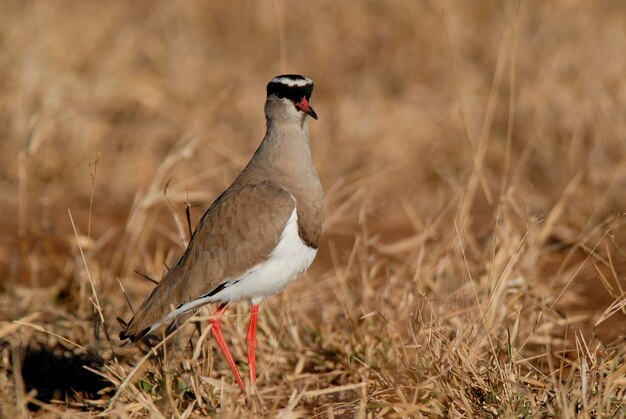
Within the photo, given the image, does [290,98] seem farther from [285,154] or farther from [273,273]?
[273,273]

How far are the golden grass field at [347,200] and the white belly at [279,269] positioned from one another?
1.03ft

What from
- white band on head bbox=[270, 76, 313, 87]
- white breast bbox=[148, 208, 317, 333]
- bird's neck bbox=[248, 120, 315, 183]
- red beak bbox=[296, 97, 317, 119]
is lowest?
white breast bbox=[148, 208, 317, 333]

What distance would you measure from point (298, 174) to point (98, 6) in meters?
5.23

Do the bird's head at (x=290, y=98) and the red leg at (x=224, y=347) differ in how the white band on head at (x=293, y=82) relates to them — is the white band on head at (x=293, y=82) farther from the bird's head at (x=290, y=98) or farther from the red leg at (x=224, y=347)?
the red leg at (x=224, y=347)

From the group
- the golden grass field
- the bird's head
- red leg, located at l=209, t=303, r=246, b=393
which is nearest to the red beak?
the bird's head

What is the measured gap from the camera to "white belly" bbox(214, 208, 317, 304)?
3723 mm

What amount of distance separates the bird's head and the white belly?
48 cm

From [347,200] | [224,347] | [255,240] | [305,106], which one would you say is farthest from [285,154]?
[347,200]

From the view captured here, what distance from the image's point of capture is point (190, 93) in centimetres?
748

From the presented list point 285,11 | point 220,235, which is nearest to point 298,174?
point 220,235

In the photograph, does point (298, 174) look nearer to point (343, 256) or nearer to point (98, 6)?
point (343, 256)

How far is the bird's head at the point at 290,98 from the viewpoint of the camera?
13.0 feet

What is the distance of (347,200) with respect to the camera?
5.30 m

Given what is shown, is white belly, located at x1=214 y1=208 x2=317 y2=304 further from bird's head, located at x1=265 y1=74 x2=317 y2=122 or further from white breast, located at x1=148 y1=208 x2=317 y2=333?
bird's head, located at x1=265 y1=74 x2=317 y2=122
